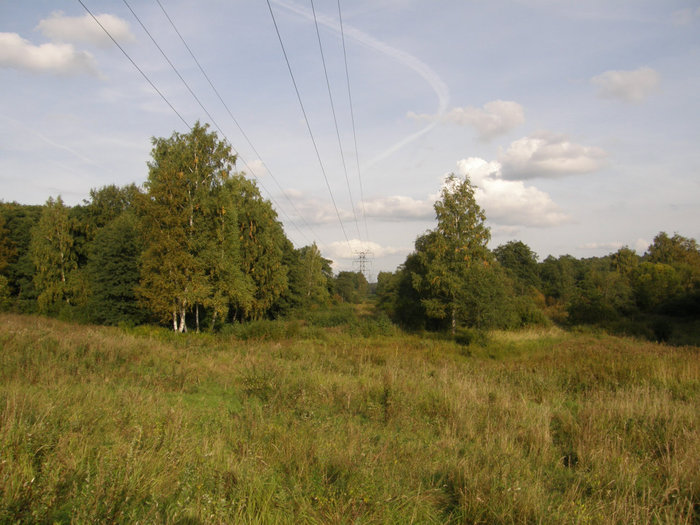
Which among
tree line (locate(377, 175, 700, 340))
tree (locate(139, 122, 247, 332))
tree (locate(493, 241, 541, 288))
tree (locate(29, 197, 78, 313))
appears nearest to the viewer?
tree (locate(139, 122, 247, 332))

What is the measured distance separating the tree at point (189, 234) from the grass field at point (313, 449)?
12841 mm

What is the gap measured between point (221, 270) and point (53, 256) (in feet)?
68.9

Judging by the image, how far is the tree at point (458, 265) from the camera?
87.4 feet

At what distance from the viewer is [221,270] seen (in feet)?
78.7

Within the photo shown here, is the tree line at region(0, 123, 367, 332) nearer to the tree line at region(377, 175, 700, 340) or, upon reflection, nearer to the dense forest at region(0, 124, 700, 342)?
the dense forest at region(0, 124, 700, 342)

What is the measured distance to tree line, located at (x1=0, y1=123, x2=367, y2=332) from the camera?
886 inches

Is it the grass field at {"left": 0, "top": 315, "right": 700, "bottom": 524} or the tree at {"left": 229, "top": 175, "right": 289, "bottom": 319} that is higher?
→ the tree at {"left": 229, "top": 175, "right": 289, "bottom": 319}

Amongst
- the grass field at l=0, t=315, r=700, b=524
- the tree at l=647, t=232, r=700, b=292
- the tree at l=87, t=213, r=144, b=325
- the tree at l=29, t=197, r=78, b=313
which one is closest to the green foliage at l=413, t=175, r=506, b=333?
the grass field at l=0, t=315, r=700, b=524

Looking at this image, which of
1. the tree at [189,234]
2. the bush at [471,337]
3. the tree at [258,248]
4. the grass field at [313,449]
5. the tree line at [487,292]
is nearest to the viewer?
the grass field at [313,449]

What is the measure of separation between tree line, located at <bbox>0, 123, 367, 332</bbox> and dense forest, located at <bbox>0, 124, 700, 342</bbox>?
90 mm

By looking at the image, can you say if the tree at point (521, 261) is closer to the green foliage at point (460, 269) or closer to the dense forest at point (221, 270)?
the dense forest at point (221, 270)

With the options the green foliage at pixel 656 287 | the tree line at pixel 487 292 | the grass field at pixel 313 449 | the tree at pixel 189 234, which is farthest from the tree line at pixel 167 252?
the green foliage at pixel 656 287

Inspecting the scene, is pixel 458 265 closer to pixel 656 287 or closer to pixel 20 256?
pixel 656 287

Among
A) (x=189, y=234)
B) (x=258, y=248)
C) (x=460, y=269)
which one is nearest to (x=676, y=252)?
(x=460, y=269)
